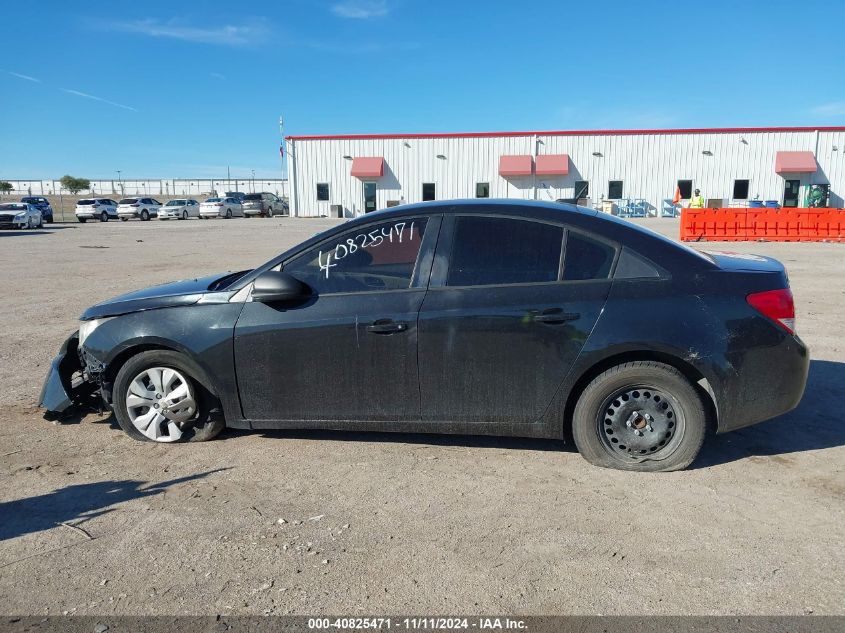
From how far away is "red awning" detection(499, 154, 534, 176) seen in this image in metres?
44.5

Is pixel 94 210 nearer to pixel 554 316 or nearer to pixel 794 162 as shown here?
pixel 794 162

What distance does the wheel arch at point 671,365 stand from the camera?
12.8ft

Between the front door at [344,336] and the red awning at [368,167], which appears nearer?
the front door at [344,336]

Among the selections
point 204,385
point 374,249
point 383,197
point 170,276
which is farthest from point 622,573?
point 383,197

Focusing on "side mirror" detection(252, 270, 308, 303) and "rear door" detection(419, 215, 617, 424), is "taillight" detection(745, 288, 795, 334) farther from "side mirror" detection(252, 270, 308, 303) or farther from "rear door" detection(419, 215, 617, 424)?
"side mirror" detection(252, 270, 308, 303)

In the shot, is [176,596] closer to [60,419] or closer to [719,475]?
[60,419]

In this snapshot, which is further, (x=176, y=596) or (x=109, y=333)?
(x=109, y=333)

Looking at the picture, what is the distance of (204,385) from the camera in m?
4.38

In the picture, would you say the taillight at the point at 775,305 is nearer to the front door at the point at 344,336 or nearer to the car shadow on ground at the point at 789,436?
the car shadow on ground at the point at 789,436

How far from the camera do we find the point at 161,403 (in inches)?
176

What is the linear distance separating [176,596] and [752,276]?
364 cm

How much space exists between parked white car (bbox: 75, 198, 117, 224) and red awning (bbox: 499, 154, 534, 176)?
1103 inches

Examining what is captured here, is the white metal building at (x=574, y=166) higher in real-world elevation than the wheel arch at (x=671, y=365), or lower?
higher

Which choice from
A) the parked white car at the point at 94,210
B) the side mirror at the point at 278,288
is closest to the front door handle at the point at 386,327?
the side mirror at the point at 278,288
